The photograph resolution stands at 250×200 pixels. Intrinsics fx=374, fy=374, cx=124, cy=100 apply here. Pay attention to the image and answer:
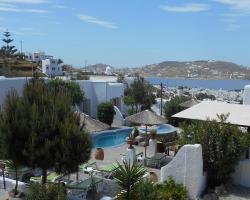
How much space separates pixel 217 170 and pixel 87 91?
69.6ft

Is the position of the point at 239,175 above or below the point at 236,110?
below

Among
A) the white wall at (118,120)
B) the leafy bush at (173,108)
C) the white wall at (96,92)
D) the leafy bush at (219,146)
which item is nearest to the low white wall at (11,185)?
the leafy bush at (219,146)

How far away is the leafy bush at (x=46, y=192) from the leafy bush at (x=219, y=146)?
6.70 m

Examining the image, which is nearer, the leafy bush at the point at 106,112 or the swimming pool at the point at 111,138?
the swimming pool at the point at 111,138

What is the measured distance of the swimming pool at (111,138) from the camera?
1013 inches

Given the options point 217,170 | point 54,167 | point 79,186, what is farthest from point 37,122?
point 217,170

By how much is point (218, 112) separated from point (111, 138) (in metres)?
12.0

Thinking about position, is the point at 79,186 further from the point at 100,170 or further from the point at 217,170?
the point at 217,170

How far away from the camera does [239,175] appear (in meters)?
16.1

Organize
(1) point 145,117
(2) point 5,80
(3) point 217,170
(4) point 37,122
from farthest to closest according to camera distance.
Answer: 1. (2) point 5,80
2. (1) point 145,117
3. (3) point 217,170
4. (4) point 37,122

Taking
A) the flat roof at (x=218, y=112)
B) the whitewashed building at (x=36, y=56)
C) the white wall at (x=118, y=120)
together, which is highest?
the whitewashed building at (x=36, y=56)

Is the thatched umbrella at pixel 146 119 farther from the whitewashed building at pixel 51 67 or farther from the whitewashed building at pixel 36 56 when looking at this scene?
the whitewashed building at pixel 36 56

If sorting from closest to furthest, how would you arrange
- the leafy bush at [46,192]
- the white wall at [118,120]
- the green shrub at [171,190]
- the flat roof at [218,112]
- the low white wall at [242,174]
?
the leafy bush at [46,192] < the green shrub at [171,190] < the low white wall at [242,174] < the flat roof at [218,112] < the white wall at [118,120]

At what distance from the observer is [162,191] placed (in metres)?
13.4
